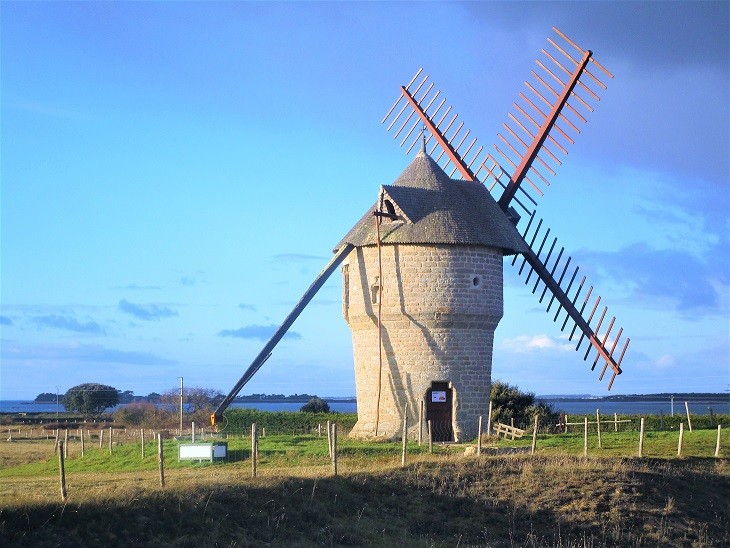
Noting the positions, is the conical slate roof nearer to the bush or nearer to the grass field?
the grass field

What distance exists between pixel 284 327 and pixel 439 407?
5.60 m

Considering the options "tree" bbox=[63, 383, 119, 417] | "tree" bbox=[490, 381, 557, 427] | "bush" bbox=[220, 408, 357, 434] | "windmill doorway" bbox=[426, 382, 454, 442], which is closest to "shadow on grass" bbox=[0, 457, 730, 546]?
"windmill doorway" bbox=[426, 382, 454, 442]

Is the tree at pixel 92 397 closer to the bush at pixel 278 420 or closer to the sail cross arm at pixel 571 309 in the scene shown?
the bush at pixel 278 420

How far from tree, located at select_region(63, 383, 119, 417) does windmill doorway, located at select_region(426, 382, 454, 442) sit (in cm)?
5658

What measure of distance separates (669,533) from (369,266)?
13.8 meters

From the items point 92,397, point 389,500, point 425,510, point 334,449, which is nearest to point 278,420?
point 334,449

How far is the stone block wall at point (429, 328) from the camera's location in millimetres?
33750

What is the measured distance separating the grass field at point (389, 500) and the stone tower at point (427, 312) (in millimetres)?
1968

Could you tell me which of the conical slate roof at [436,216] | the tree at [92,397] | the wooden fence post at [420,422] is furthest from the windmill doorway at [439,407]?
the tree at [92,397]

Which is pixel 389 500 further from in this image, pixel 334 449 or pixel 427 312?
pixel 427 312

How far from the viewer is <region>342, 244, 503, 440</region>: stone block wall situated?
3375 cm

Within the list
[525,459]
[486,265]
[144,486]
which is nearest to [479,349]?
[486,265]

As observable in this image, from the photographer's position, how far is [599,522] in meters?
24.8

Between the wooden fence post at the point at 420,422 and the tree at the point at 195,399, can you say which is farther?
the tree at the point at 195,399
